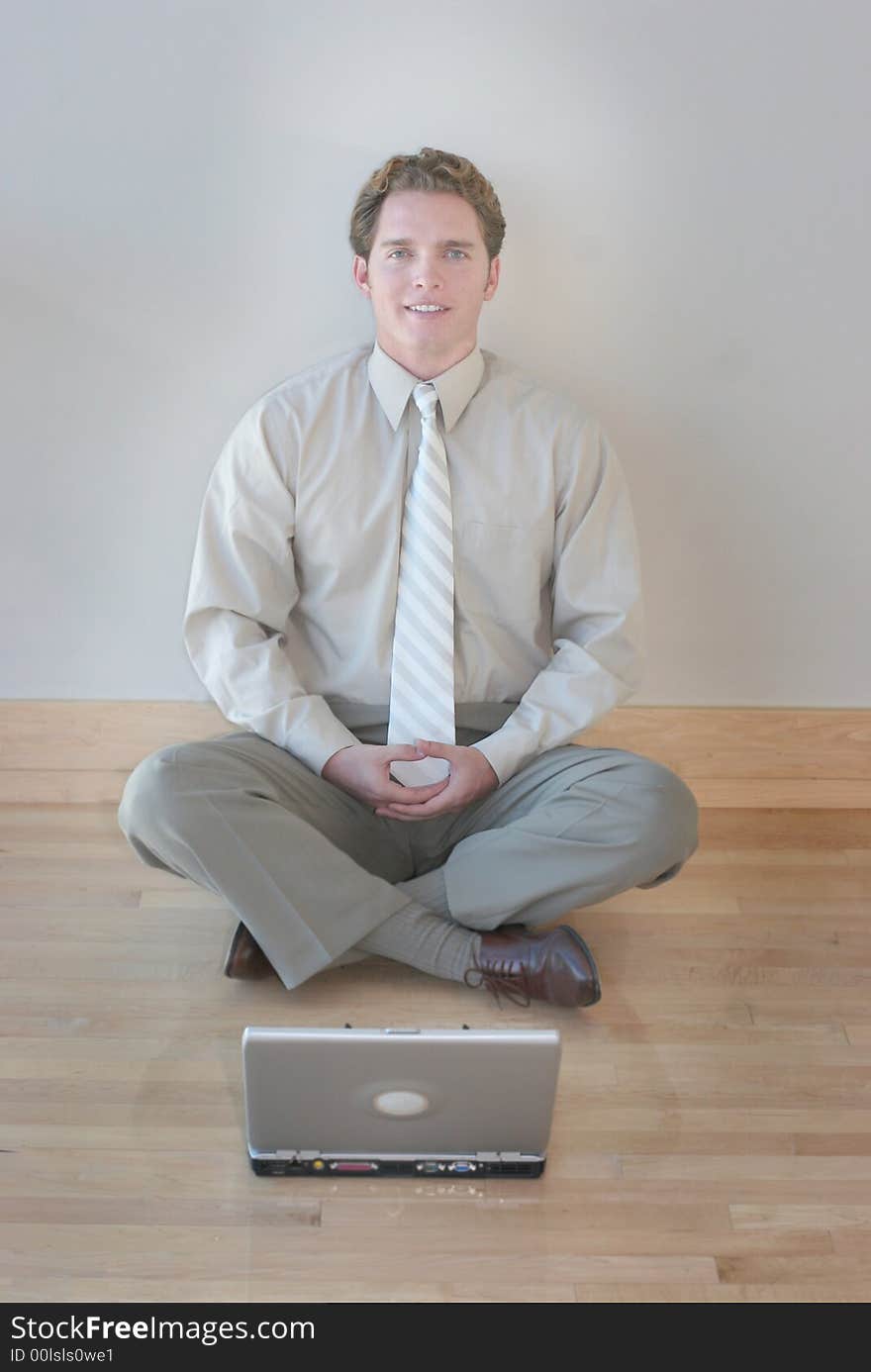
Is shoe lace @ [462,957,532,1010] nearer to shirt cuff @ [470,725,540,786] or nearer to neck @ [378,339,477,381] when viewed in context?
shirt cuff @ [470,725,540,786]

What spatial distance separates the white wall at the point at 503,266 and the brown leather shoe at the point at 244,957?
2.01ft

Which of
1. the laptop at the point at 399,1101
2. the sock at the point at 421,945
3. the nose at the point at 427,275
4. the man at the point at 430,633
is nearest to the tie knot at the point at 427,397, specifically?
A: the man at the point at 430,633

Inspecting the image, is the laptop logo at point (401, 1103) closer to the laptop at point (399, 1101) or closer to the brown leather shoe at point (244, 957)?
the laptop at point (399, 1101)

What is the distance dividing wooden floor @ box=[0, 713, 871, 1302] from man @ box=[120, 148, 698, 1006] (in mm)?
128

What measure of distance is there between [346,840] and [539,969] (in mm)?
364

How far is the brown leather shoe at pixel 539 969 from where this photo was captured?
1975 millimetres

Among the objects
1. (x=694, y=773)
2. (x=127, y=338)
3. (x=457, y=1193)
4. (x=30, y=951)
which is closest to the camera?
(x=457, y=1193)

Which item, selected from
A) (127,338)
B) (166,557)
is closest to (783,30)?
(127,338)

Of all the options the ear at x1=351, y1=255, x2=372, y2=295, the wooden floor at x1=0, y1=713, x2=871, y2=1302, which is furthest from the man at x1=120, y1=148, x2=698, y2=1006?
the wooden floor at x1=0, y1=713, x2=871, y2=1302

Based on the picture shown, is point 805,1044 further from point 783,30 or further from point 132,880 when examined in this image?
point 783,30

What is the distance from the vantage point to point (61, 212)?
7.28ft

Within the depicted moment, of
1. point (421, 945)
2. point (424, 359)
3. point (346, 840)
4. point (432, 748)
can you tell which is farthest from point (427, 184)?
point (421, 945)

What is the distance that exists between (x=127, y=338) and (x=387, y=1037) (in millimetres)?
1268

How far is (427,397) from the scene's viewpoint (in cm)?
214
